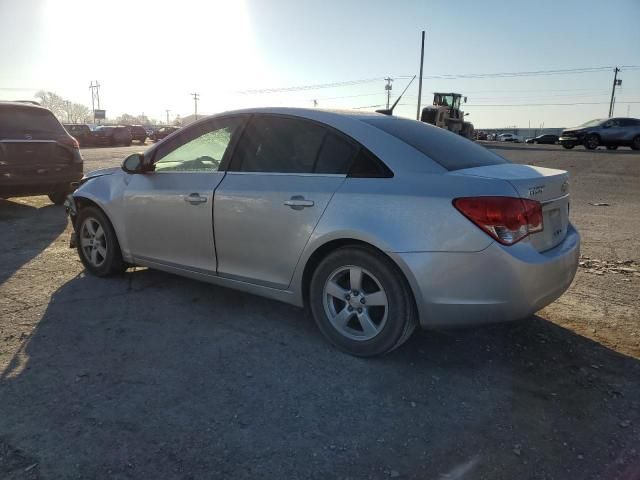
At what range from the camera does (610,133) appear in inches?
1085

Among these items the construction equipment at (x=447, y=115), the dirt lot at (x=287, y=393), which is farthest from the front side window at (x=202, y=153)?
the construction equipment at (x=447, y=115)

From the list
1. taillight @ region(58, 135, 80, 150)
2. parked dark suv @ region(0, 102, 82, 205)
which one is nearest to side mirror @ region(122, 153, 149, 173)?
parked dark suv @ region(0, 102, 82, 205)

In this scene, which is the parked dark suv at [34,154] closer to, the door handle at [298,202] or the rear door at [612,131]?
the door handle at [298,202]

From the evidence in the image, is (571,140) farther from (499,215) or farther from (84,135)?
(84,135)

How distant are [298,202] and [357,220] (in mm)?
471

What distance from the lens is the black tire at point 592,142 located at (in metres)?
28.0

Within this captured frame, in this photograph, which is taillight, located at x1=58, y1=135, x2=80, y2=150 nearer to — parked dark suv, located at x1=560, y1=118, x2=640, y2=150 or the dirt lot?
the dirt lot

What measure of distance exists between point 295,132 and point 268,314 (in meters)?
1.43

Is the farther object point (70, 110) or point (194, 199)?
point (70, 110)

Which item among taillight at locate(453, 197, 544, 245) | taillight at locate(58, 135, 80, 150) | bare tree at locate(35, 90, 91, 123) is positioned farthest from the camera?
bare tree at locate(35, 90, 91, 123)

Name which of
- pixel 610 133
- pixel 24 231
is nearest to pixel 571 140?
pixel 610 133

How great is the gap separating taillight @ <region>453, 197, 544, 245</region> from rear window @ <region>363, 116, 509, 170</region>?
377mm

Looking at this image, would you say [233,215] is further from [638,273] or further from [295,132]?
[638,273]

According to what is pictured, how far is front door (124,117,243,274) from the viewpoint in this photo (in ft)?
12.6
